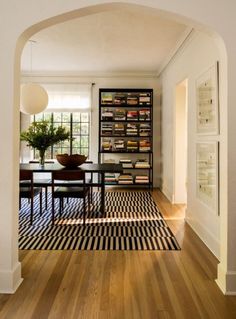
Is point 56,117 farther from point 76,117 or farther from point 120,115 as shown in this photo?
point 120,115

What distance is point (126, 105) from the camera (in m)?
7.56

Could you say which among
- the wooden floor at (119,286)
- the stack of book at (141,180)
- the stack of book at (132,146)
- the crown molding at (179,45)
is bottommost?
the wooden floor at (119,286)

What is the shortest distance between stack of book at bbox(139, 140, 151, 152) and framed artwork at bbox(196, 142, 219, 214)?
3.36 metres

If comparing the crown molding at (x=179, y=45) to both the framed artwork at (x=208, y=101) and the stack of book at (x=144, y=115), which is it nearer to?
the framed artwork at (x=208, y=101)

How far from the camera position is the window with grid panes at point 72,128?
785 cm

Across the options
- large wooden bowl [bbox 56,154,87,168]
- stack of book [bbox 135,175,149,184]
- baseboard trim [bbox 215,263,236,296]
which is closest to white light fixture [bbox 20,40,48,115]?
large wooden bowl [bbox 56,154,87,168]

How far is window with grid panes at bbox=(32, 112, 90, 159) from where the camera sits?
7.85m

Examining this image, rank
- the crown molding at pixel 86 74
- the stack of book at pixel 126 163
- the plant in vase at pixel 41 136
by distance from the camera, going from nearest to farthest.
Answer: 1. the plant in vase at pixel 41 136
2. the stack of book at pixel 126 163
3. the crown molding at pixel 86 74

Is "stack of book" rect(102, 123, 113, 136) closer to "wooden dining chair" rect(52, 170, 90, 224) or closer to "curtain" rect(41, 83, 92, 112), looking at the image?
"curtain" rect(41, 83, 92, 112)

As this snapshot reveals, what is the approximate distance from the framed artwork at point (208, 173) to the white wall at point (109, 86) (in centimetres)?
365

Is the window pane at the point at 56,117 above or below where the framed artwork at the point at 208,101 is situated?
above

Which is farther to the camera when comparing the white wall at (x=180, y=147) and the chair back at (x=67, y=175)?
the white wall at (x=180, y=147)

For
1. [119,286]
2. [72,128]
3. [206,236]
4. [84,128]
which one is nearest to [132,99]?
[84,128]

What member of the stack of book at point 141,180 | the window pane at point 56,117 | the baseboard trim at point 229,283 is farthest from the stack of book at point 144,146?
the baseboard trim at point 229,283
